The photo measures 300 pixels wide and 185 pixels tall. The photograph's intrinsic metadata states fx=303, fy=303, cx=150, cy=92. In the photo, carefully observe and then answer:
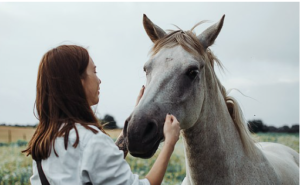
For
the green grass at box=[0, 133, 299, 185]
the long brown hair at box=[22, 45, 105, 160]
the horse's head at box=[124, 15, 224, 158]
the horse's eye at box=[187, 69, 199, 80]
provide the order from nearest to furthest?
the long brown hair at box=[22, 45, 105, 160]
the horse's head at box=[124, 15, 224, 158]
the horse's eye at box=[187, 69, 199, 80]
the green grass at box=[0, 133, 299, 185]

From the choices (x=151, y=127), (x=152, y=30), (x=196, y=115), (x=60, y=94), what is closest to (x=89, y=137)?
(x=60, y=94)

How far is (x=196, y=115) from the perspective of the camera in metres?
2.48

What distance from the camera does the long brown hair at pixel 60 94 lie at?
1.67 m

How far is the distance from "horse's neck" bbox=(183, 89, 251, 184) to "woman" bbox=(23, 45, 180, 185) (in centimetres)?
69

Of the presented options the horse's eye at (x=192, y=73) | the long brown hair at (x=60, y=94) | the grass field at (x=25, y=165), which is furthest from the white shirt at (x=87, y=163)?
the grass field at (x=25, y=165)

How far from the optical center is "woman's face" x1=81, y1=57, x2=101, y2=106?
180 cm

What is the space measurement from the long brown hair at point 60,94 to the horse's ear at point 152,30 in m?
1.32

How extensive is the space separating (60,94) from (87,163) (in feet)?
1.49

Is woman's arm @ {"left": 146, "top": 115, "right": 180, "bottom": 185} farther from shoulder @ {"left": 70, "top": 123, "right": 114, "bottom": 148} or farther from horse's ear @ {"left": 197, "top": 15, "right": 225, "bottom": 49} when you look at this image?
horse's ear @ {"left": 197, "top": 15, "right": 225, "bottom": 49}

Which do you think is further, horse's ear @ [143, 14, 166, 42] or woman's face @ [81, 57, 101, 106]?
horse's ear @ [143, 14, 166, 42]

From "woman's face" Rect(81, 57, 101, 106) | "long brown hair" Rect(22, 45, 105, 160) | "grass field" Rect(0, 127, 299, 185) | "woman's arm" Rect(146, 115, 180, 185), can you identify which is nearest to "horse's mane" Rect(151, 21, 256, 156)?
"woman's arm" Rect(146, 115, 180, 185)

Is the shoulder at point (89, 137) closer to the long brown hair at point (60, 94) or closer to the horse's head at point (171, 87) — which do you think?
the long brown hair at point (60, 94)

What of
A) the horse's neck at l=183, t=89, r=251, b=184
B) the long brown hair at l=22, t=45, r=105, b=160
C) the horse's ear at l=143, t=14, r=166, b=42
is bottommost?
the horse's neck at l=183, t=89, r=251, b=184

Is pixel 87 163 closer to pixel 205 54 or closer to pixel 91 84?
pixel 91 84
